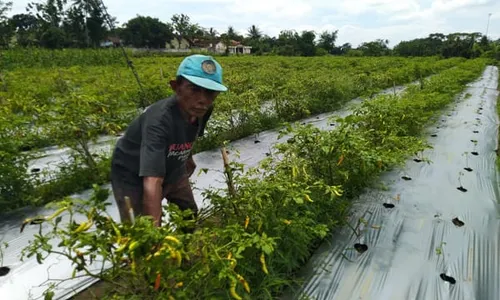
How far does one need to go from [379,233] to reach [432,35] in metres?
55.9

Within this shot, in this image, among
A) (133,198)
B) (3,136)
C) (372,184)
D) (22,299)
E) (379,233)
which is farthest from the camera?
(372,184)

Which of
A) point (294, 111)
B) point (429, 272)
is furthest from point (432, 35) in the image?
point (429, 272)

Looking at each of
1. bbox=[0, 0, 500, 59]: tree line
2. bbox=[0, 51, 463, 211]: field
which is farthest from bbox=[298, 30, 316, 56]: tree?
bbox=[0, 51, 463, 211]: field

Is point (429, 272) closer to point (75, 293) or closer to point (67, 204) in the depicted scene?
point (67, 204)

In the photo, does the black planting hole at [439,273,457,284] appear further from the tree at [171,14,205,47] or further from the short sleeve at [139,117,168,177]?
the tree at [171,14,205,47]

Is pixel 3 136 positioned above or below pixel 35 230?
above

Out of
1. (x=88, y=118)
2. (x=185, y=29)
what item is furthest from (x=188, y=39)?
(x=88, y=118)

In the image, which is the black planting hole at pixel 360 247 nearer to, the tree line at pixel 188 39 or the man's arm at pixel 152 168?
the man's arm at pixel 152 168

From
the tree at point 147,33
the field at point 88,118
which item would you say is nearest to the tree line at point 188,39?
the tree at point 147,33

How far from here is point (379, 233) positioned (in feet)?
6.95

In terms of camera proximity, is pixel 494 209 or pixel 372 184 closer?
pixel 494 209

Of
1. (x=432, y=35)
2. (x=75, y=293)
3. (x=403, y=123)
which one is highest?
(x=432, y=35)

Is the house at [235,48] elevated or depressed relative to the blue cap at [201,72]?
elevated

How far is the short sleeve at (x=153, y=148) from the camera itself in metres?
1.17
